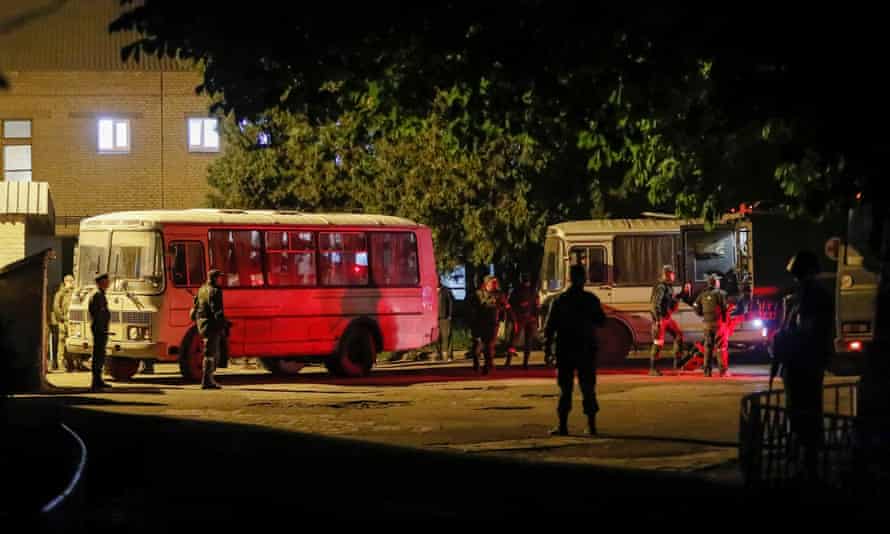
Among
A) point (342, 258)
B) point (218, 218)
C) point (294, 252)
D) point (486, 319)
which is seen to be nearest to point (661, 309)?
point (486, 319)

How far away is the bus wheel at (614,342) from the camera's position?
108 ft

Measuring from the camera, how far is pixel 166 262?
28.5m

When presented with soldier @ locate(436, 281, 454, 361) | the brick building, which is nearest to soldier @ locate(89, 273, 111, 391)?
soldier @ locate(436, 281, 454, 361)

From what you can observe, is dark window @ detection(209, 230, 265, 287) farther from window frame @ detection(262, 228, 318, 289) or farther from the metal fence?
the metal fence

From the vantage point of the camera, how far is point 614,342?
3306 centimetres

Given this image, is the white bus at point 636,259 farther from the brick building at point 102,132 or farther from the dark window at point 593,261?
the brick building at point 102,132

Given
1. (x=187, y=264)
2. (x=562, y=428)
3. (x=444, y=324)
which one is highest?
(x=187, y=264)

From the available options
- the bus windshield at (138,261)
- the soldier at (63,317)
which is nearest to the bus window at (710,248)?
the bus windshield at (138,261)

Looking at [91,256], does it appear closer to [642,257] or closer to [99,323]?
[99,323]

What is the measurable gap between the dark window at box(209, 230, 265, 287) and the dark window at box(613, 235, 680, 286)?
24.9 feet

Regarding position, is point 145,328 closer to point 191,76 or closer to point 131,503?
point 131,503

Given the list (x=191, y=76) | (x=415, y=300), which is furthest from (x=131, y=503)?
(x=191, y=76)

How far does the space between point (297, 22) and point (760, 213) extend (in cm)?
2040

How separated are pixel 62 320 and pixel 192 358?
4857mm
